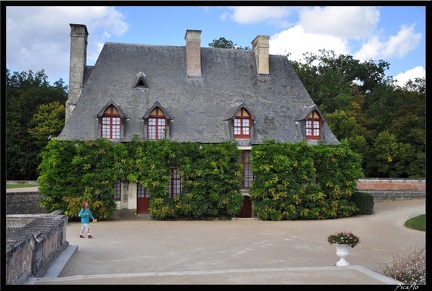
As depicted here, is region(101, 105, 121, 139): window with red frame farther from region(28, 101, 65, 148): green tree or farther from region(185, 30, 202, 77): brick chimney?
region(28, 101, 65, 148): green tree

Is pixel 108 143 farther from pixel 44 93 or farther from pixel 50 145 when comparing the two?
pixel 44 93

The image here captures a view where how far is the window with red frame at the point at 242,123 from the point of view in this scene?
2647cm

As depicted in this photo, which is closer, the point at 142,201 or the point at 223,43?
the point at 142,201

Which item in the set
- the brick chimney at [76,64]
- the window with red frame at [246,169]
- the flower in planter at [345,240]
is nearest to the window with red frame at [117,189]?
the brick chimney at [76,64]

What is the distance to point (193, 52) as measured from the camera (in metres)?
28.7

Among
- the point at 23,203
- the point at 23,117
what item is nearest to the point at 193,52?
the point at 23,203

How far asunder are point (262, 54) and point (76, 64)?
11.9 metres

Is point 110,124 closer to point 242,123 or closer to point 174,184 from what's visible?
point 174,184

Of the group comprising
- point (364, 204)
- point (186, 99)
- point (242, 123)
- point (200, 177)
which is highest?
point (186, 99)

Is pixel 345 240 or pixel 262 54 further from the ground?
pixel 262 54

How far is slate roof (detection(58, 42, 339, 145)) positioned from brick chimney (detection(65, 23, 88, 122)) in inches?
27.0

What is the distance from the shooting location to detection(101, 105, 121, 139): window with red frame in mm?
25203

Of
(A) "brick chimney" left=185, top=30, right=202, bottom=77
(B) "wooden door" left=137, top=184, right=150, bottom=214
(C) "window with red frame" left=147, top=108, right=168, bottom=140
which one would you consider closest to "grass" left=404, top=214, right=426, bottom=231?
(B) "wooden door" left=137, top=184, right=150, bottom=214
